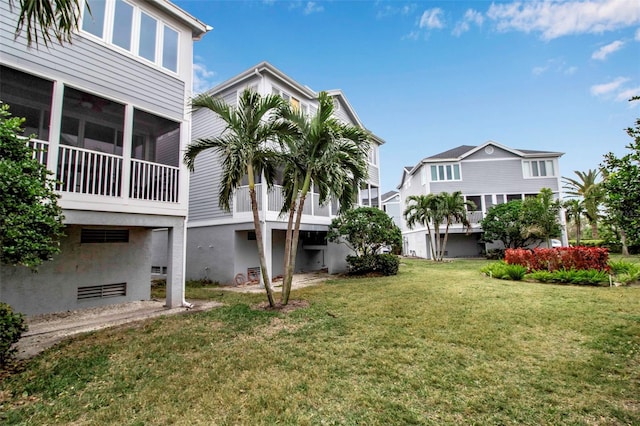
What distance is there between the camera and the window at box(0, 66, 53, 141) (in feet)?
20.9

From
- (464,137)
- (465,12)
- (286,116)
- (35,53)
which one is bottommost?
(286,116)

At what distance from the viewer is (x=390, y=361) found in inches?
171

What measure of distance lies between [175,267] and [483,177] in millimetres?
25808

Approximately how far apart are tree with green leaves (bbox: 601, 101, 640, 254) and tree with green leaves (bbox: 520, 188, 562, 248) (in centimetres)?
1693

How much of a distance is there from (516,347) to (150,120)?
1042cm

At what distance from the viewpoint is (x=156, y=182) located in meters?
7.85

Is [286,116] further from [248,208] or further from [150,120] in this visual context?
[248,208]

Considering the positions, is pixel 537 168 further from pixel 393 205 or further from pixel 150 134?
pixel 150 134

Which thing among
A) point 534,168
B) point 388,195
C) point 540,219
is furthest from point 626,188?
point 388,195

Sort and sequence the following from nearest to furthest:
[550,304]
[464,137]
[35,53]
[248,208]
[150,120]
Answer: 1. [35,53]
2. [550,304]
3. [150,120]
4. [248,208]
5. [464,137]

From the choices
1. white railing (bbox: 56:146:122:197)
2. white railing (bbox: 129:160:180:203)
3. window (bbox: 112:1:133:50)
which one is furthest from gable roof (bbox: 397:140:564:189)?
white railing (bbox: 56:146:122:197)

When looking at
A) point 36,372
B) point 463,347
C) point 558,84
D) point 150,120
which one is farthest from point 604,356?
point 558,84

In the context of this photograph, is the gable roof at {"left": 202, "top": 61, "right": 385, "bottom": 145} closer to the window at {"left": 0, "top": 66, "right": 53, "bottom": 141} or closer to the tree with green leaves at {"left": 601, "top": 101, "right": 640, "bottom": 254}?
the window at {"left": 0, "top": 66, "right": 53, "bottom": 141}

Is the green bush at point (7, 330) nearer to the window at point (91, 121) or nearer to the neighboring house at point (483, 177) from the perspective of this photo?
the window at point (91, 121)
